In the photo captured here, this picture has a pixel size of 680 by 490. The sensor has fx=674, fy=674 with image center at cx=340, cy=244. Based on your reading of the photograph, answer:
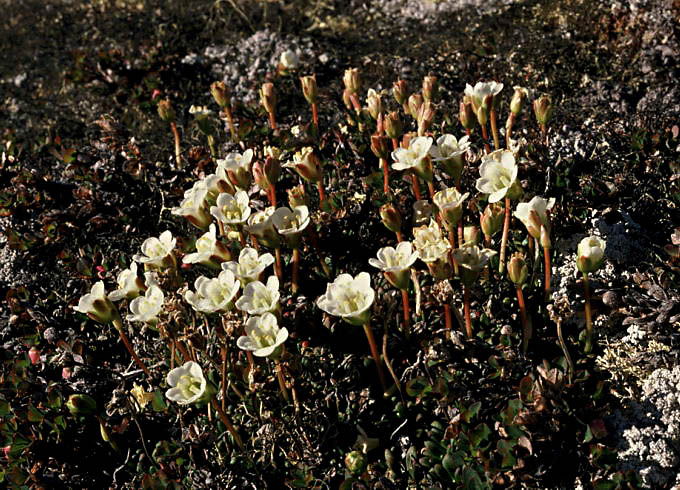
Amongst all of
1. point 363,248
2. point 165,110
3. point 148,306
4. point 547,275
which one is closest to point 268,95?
point 165,110

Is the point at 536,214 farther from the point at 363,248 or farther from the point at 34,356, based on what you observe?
the point at 34,356

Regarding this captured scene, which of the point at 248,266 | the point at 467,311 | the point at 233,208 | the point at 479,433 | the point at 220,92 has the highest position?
the point at 220,92

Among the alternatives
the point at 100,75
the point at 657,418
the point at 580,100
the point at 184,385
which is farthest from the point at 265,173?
the point at 100,75

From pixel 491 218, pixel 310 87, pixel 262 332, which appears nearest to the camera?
pixel 262 332

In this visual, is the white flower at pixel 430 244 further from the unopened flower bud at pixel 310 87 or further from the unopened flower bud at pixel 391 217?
the unopened flower bud at pixel 310 87

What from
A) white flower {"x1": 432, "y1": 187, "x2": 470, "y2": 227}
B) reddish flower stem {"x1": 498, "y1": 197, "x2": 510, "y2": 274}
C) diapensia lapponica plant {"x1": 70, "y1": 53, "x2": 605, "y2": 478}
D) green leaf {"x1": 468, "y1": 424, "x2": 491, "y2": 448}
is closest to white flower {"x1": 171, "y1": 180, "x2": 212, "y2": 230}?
diapensia lapponica plant {"x1": 70, "y1": 53, "x2": 605, "y2": 478}
